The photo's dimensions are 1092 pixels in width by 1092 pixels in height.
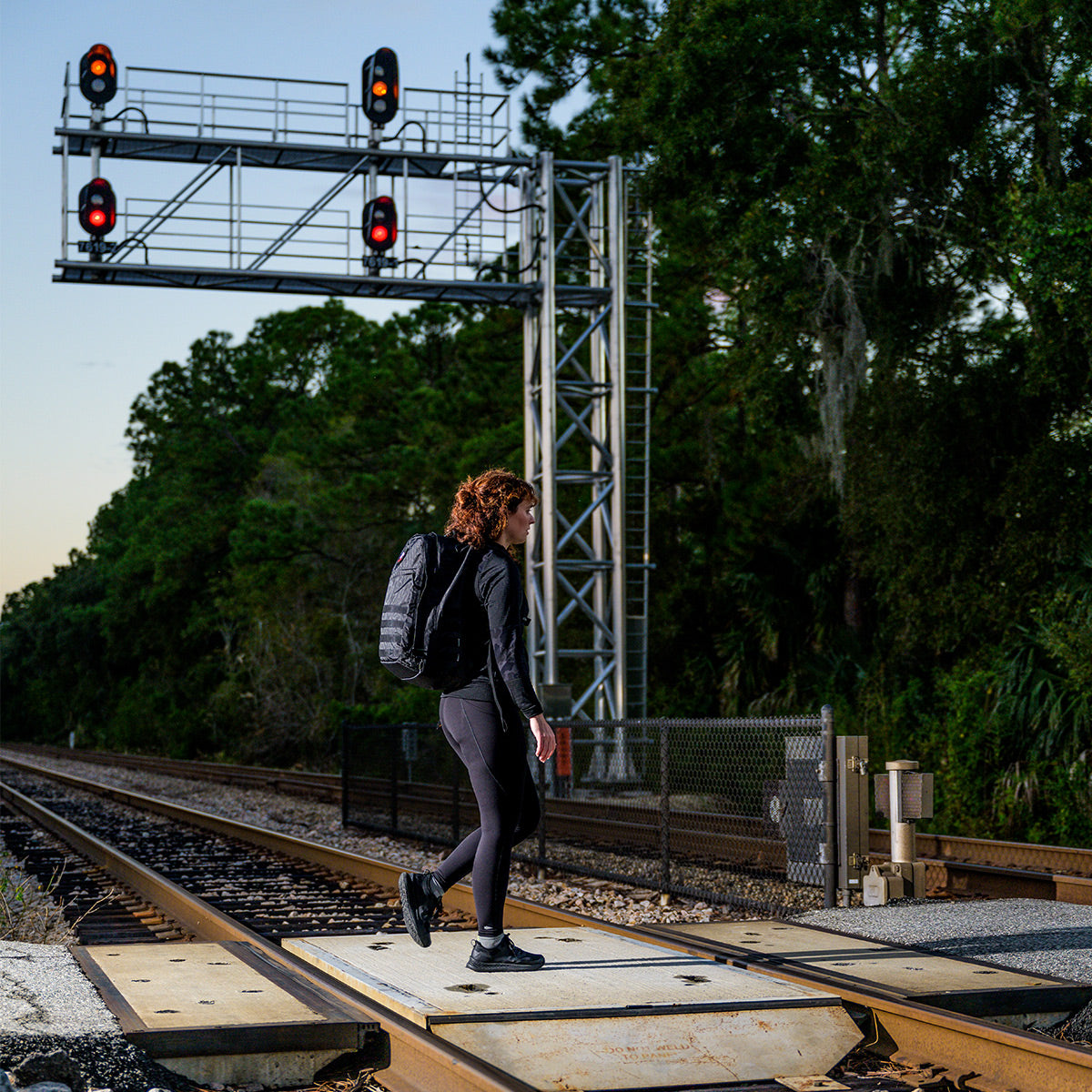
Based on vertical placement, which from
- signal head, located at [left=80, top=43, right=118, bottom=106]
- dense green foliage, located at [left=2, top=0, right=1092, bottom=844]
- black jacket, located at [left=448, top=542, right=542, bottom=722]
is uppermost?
signal head, located at [left=80, top=43, right=118, bottom=106]

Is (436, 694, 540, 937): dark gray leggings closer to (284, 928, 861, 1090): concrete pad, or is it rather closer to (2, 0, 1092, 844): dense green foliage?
(284, 928, 861, 1090): concrete pad

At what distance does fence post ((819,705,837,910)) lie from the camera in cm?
844

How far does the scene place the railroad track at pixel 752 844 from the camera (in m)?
9.53

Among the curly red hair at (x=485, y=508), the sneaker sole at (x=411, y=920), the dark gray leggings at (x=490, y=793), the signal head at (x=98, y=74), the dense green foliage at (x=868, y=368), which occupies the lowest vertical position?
the sneaker sole at (x=411, y=920)

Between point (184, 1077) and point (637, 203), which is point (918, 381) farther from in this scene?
point (184, 1077)

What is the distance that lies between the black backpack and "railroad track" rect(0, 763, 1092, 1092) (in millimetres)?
1235

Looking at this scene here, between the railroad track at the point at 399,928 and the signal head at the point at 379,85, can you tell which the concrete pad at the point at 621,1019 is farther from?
the signal head at the point at 379,85

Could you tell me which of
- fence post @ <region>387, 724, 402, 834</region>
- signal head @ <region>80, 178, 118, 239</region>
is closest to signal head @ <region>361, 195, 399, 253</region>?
signal head @ <region>80, 178, 118, 239</region>

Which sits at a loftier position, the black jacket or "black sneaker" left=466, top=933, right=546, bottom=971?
the black jacket

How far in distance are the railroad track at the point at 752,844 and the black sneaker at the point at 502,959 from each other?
3832 mm

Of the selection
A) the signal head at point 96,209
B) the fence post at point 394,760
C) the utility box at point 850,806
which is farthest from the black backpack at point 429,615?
the signal head at point 96,209

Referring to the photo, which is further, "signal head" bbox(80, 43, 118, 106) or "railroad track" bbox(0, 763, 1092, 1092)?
"signal head" bbox(80, 43, 118, 106)

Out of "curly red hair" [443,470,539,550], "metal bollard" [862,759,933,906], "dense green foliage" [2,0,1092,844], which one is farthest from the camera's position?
"dense green foliage" [2,0,1092,844]

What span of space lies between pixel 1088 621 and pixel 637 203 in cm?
1031
